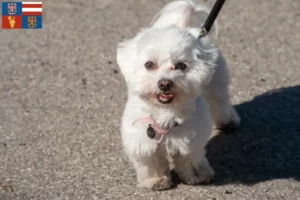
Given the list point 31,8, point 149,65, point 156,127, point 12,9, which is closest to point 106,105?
point 156,127

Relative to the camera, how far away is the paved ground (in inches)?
190

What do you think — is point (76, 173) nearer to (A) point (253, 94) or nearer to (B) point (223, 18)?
(A) point (253, 94)

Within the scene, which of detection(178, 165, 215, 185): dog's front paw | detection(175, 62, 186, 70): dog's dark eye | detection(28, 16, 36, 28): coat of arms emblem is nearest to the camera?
detection(175, 62, 186, 70): dog's dark eye

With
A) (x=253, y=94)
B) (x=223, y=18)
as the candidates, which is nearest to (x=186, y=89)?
(x=253, y=94)

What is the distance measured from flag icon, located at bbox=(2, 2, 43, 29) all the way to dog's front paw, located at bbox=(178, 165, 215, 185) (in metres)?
3.97

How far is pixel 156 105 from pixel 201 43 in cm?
51

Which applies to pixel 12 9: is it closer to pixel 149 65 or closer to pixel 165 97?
pixel 149 65

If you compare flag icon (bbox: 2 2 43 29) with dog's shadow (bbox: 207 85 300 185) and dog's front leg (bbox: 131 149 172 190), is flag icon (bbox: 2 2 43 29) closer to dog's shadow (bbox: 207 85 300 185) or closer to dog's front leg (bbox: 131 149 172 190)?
dog's shadow (bbox: 207 85 300 185)

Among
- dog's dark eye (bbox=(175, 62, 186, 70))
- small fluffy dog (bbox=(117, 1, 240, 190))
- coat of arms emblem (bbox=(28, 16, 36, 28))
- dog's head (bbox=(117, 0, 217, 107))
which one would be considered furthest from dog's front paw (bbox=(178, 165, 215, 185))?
coat of arms emblem (bbox=(28, 16, 36, 28))

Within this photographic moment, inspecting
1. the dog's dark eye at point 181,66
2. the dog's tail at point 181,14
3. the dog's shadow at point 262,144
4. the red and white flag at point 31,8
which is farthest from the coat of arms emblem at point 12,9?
the dog's dark eye at point 181,66

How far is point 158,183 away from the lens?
15.4ft

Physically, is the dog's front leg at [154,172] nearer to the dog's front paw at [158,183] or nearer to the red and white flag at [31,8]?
the dog's front paw at [158,183]

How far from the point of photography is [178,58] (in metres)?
4.19

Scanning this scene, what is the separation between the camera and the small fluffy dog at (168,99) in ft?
13.7
